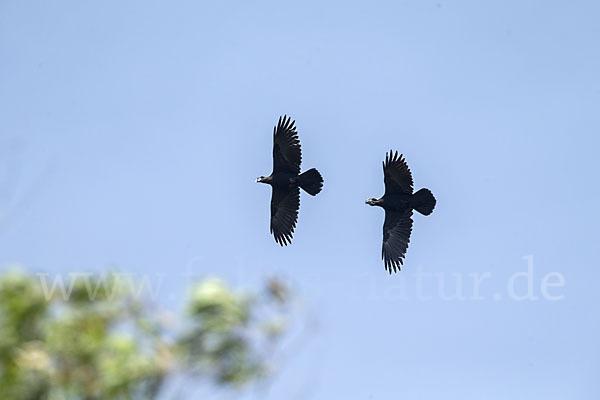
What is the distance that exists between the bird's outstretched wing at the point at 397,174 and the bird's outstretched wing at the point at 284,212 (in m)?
2.78

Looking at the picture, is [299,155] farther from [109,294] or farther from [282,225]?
[109,294]

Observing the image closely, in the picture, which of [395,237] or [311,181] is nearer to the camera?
[311,181]

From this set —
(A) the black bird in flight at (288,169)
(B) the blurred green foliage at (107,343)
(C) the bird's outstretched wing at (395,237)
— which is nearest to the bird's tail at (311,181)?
(A) the black bird in flight at (288,169)

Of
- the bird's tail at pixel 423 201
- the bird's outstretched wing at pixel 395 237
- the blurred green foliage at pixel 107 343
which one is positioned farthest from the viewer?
the bird's outstretched wing at pixel 395 237

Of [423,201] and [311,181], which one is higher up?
[311,181]

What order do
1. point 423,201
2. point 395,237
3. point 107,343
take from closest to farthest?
point 107,343 < point 423,201 < point 395,237

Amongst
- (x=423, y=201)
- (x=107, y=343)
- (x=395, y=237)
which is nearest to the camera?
(x=107, y=343)

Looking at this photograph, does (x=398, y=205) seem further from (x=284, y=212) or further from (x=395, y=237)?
(x=284, y=212)

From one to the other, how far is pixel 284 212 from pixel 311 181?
2043 mm

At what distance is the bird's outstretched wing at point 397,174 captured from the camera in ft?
102

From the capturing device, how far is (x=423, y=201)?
102ft

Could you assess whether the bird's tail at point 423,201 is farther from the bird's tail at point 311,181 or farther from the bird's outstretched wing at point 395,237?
the bird's tail at point 311,181

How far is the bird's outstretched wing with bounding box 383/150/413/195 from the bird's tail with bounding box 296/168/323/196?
181 centimetres

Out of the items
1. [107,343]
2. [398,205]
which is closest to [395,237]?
[398,205]
